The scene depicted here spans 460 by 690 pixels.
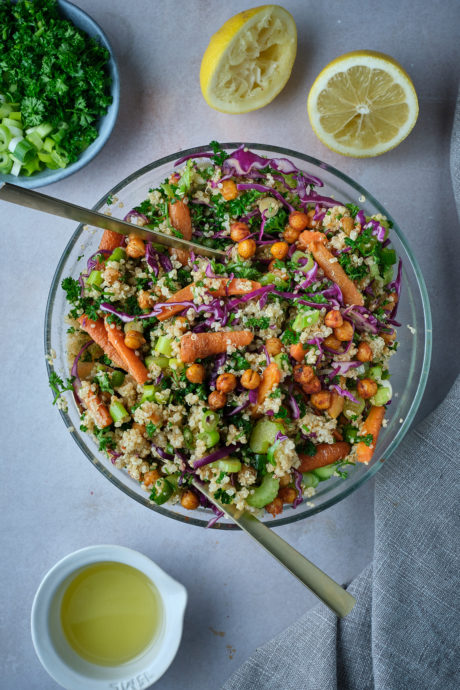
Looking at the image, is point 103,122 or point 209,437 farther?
point 103,122

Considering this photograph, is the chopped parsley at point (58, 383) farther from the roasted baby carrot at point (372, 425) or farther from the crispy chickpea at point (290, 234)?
the roasted baby carrot at point (372, 425)

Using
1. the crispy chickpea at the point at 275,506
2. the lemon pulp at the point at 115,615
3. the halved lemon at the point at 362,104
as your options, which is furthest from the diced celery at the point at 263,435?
the halved lemon at the point at 362,104

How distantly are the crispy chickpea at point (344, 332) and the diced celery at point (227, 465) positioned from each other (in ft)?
2.22

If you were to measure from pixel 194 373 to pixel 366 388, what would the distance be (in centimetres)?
76

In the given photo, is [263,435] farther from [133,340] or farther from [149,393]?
[133,340]

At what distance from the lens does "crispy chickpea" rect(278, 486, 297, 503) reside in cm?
252

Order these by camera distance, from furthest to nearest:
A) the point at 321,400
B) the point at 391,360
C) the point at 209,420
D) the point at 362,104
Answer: the point at 391,360, the point at 362,104, the point at 321,400, the point at 209,420

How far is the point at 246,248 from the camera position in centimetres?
248

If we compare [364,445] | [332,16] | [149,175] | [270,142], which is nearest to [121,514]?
[364,445]

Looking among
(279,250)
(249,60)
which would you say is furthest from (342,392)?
(249,60)

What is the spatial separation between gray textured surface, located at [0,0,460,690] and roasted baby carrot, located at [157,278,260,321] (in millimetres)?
1049

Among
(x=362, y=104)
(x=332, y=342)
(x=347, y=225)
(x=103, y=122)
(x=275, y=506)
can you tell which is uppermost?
(x=362, y=104)

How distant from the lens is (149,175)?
2959 mm

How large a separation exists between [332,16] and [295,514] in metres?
Answer: 2.68
